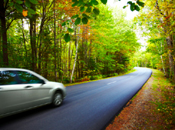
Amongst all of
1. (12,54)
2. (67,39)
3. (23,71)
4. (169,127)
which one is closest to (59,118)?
(23,71)

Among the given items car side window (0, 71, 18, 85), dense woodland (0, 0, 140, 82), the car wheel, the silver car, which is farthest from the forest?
the car wheel

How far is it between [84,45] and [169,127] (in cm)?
1753

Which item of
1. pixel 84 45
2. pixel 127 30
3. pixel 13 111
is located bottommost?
pixel 13 111

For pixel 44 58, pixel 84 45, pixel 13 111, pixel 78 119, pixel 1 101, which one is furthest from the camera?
pixel 84 45

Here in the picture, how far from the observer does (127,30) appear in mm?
23359

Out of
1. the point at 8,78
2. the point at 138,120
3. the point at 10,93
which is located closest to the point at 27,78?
the point at 8,78

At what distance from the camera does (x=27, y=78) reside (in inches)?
155

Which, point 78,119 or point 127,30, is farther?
point 127,30

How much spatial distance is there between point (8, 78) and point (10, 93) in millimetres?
502

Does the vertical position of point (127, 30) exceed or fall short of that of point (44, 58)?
it exceeds it

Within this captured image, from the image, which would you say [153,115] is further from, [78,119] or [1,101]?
[1,101]

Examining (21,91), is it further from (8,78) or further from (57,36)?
(57,36)

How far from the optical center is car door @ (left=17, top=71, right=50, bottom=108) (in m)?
3.72

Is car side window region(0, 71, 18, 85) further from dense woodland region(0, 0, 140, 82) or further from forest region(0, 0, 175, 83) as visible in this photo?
dense woodland region(0, 0, 140, 82)
